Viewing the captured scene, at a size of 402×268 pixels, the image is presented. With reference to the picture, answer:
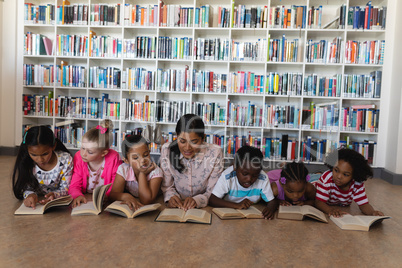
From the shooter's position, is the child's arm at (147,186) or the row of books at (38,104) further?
the row of books at (38,104)

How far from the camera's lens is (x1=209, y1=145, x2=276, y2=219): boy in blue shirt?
1.95 meters

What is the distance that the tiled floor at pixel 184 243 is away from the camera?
1312 millimetres

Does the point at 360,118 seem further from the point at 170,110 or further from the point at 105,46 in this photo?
the point at 105,46

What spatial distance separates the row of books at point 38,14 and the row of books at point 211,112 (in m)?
2.10

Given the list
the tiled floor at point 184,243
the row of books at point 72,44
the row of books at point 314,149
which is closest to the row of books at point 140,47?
the row of books at point 72,44

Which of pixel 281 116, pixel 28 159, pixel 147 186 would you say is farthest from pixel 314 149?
pixel 28 159

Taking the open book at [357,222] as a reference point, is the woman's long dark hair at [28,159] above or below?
above

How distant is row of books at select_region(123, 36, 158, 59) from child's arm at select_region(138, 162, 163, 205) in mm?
2299

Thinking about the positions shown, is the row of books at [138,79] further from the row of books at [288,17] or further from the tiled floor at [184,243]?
the tiled floor at [184,243]

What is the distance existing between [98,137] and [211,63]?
7.73ft

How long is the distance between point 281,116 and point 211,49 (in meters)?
1.14

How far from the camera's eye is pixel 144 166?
2072 millimetres

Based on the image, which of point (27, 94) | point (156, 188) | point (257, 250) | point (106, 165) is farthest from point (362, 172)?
point (27, 94)

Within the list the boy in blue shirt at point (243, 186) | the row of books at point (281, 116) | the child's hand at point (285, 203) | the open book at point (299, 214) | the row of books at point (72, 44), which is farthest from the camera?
the row of books at point (72, 44)
